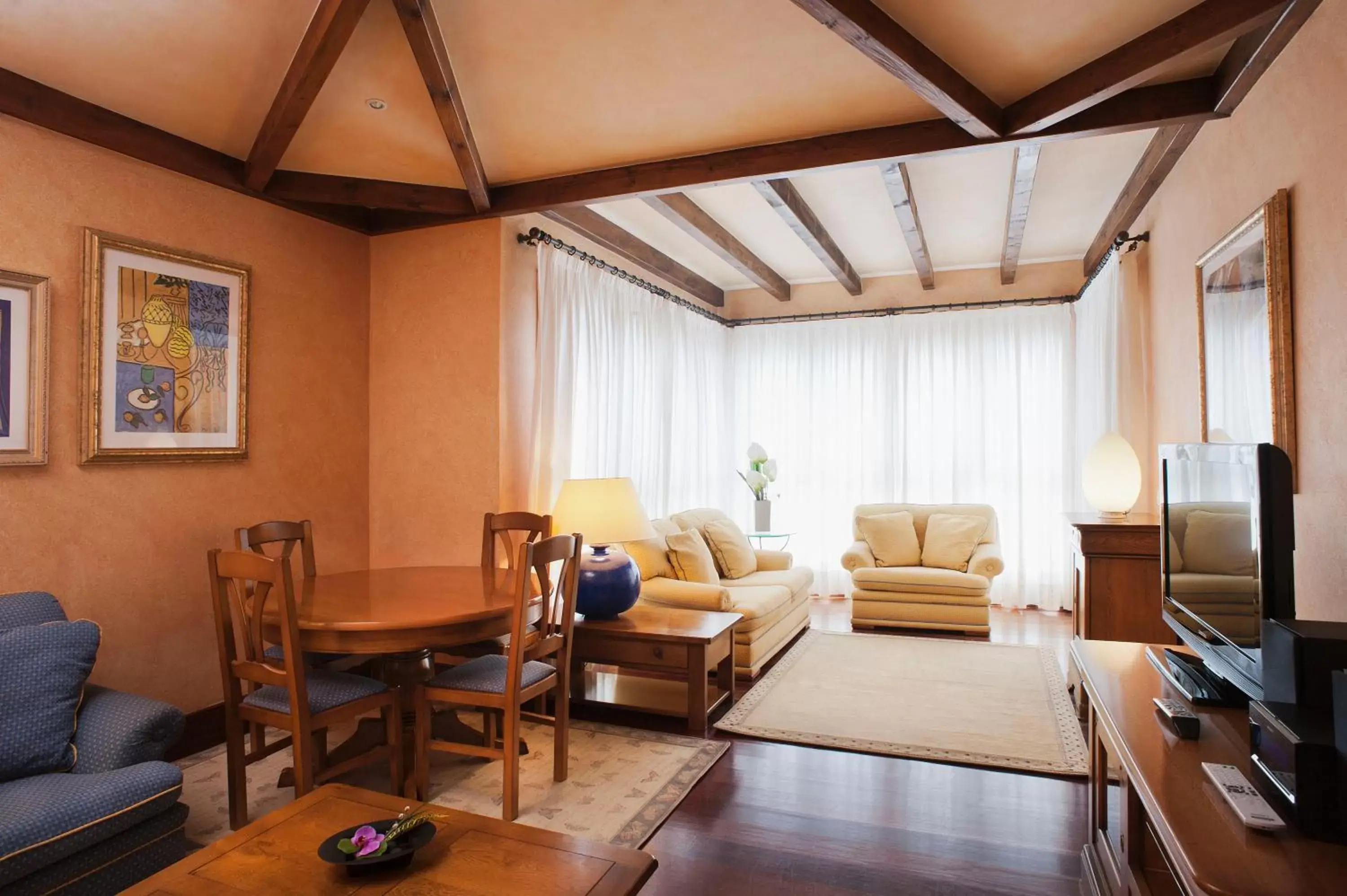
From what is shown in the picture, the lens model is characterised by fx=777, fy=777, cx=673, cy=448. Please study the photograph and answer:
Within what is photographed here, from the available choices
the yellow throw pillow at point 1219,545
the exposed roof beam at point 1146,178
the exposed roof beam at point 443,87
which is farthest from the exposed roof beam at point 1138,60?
the exposed roof beam at point 443,87

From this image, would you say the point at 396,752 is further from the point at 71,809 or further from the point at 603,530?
the point at 603,530

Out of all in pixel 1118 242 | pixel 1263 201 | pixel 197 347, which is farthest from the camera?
pixel 1118 242

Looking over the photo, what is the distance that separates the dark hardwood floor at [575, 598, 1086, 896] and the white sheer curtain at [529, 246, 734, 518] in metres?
2.00

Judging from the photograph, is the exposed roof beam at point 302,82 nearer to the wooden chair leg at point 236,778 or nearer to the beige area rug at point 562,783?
the wooden chair leg at point 236,778

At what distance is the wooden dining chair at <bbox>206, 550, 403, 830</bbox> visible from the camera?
8.09 feet

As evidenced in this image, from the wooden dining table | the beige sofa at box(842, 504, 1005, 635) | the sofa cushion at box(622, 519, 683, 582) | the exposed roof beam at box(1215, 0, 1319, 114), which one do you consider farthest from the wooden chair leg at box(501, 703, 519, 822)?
the beige sofa at box(842, 504, 1005, 635)

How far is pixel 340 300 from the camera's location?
166 inches

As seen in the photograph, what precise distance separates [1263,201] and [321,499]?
13.9 ft

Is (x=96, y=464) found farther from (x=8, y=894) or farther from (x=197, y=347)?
(x=8, y=894)

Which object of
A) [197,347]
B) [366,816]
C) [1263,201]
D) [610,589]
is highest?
[1263,201]

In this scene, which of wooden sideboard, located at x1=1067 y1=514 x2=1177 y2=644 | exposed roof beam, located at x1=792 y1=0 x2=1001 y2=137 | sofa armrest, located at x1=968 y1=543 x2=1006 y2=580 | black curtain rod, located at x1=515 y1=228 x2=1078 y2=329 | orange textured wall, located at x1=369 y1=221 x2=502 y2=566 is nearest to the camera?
exposed roof beam, located at x1=792 y1=0 x2=1001 y2=137

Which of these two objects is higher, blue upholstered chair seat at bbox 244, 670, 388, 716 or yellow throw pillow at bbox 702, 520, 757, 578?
yellow throw pillow at bbox 702, 520, 757, 578

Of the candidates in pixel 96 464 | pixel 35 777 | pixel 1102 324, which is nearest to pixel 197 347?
pixel 96 464

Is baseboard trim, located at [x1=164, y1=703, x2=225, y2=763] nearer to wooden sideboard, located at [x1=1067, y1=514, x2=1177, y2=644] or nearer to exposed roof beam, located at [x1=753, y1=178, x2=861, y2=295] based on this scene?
exposed roof beam, located at [x1=753, y1=178, x2=861, y2=295]
